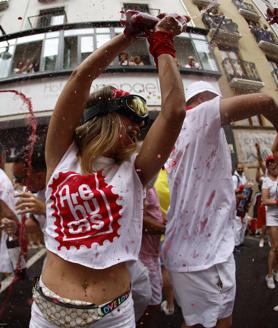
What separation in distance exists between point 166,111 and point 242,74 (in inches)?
16.6

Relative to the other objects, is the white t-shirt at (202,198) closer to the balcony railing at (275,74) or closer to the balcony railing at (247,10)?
the balcony railing at (275,74)

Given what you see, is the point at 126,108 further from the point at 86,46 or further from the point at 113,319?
the point at 113,319

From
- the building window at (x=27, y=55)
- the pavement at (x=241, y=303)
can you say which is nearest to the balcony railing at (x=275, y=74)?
the building window at (x=27, y=55)

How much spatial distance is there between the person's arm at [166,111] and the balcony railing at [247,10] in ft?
Result: 1.74

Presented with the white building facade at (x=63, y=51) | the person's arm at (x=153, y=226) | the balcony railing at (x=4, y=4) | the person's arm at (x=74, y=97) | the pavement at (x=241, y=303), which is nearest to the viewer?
the person's arm at (x=74, y=97)

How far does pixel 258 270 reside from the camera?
14.6ft

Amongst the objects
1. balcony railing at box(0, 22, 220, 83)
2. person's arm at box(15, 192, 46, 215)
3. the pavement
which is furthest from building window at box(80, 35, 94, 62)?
the pavement

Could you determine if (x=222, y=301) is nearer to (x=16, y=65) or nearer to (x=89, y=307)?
(x=89, y=307)

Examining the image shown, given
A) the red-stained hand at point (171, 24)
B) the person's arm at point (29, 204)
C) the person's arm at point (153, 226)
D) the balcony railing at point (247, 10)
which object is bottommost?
the person's arm at point (153, 226)

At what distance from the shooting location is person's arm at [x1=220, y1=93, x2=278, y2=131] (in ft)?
4.47

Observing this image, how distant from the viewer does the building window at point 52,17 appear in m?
1.42

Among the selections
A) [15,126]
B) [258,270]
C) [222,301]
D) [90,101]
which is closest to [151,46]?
[90,101]

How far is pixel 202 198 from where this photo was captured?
5.42ft

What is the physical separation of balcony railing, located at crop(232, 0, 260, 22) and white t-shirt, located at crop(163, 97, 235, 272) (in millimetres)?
424
